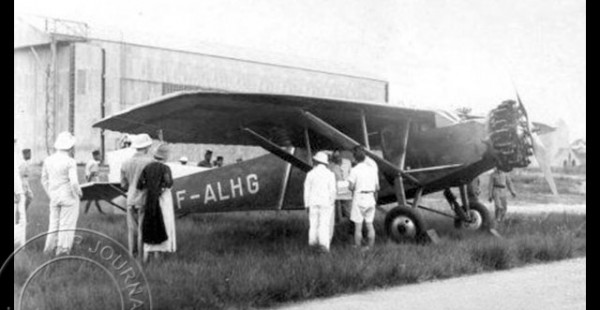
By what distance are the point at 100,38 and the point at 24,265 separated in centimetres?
1702

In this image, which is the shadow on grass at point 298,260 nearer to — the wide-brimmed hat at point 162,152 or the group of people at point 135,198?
the group of people at point 135,198

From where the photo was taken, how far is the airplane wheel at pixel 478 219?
1274 cm

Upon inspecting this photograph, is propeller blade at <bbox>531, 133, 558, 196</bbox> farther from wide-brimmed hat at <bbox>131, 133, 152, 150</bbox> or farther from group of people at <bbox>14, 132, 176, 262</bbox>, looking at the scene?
wide-brimmed hat at <bbox>131, 133, 152, 150</bbox>

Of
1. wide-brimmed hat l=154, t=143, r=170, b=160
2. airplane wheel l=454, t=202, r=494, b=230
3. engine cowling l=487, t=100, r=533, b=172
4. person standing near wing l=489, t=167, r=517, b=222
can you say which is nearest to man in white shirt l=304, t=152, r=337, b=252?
wide-brimmed hat l=154, t=143, r=170, b=160

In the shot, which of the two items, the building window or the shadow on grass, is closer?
the shadow on grass

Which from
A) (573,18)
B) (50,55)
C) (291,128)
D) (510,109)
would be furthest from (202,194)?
(50,55)

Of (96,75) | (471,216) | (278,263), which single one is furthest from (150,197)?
(96,75)

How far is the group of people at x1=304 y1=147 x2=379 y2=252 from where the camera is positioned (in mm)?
9836

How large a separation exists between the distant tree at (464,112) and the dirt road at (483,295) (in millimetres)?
3730

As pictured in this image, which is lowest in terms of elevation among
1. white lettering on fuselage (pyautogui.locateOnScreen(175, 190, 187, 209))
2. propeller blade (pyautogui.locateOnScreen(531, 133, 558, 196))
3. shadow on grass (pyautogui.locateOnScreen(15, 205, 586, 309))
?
shadow on grass (pyautogui.locateOnScreen(15, 205, 586, 309))

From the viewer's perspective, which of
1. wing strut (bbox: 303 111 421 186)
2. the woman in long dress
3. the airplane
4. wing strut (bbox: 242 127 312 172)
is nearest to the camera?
the woman in long dress

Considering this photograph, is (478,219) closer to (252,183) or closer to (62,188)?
(252,183)

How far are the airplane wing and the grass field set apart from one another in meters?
1.81
